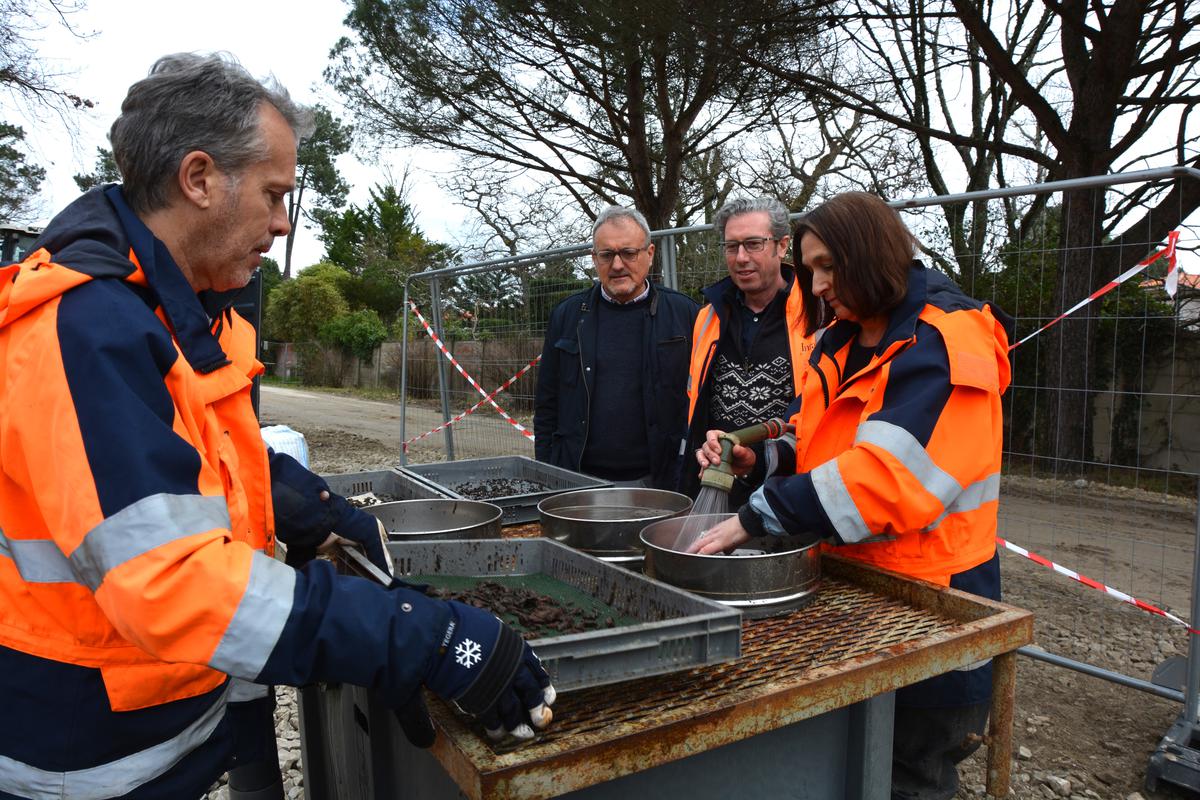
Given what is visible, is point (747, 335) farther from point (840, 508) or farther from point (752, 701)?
point (752, 701)

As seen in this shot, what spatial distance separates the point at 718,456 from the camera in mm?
2199

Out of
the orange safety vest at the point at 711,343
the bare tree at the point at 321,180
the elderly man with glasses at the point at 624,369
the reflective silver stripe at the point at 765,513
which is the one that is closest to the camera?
the reflective silver stripe at the point at 765,513

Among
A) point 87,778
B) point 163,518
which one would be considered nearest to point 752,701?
point 163,518

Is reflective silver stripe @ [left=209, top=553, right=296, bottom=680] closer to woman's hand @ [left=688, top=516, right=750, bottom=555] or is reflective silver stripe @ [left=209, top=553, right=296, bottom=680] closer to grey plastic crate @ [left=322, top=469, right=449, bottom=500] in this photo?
woman's hand @ [left=688, top=516, right=750, bottom=555]

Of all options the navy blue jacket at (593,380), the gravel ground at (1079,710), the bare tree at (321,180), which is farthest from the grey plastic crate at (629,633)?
the bare tree at (321,180)

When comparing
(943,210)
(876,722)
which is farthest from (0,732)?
(943,210)

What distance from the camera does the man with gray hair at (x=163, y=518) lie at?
1.12 metres

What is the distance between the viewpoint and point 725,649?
4.55 feet

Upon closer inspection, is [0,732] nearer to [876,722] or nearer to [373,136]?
[876,722]

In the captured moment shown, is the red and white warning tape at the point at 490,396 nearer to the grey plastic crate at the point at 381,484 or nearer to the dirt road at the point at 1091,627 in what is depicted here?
the grey plastic crate at the point at 381,484

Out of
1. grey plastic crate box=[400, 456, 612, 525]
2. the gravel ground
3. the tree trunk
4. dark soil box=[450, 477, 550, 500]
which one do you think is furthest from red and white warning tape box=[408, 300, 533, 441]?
the tree trunk

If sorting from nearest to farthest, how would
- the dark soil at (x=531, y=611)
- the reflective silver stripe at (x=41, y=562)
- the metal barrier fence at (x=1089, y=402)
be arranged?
the reflective silver stripe at (x=41, y=562) → the dark soil at (x=531, y=611) → the metal barrier fence at (x=1089, y=402)

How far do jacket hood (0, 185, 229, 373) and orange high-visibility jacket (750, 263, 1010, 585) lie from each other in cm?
119

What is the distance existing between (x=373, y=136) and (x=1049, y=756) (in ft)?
41.8
